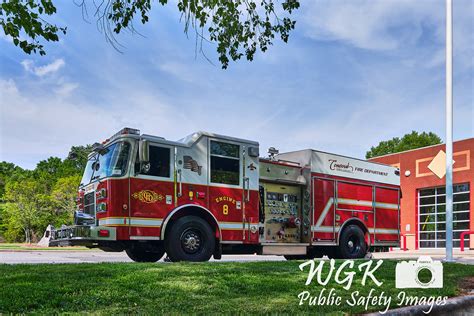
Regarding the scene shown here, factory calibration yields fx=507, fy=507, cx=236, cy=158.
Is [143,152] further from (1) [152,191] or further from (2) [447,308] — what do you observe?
(2) [447,308]

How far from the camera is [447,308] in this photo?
6.24m

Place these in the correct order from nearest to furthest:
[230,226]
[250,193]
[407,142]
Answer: [230,226]
[250,193]
[407,142]

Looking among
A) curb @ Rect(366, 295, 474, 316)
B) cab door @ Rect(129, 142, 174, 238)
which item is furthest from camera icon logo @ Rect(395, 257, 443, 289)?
cab door @ Rect(129, 142, 174, 238)

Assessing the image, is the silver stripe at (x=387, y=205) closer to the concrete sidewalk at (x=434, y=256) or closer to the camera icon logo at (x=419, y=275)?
the concrete sidewalk at (x=434, y=256)

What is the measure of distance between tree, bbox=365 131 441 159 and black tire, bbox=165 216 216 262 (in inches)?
2240

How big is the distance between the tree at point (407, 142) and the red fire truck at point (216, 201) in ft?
171

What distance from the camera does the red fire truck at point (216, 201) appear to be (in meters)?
9.53

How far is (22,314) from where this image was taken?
4.60 m

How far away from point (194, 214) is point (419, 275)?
4.33 metres

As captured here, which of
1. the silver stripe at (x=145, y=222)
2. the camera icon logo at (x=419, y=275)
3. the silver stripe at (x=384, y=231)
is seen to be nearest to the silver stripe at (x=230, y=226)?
the silver stripe at (x=145, y=222)

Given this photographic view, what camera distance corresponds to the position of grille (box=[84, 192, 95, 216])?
33.1 ft

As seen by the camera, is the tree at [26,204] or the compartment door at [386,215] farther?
the tree at [26,204]

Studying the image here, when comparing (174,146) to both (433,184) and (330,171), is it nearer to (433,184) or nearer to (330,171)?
(330,171)

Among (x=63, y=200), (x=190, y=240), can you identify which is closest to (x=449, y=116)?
(x=190, y=240)
